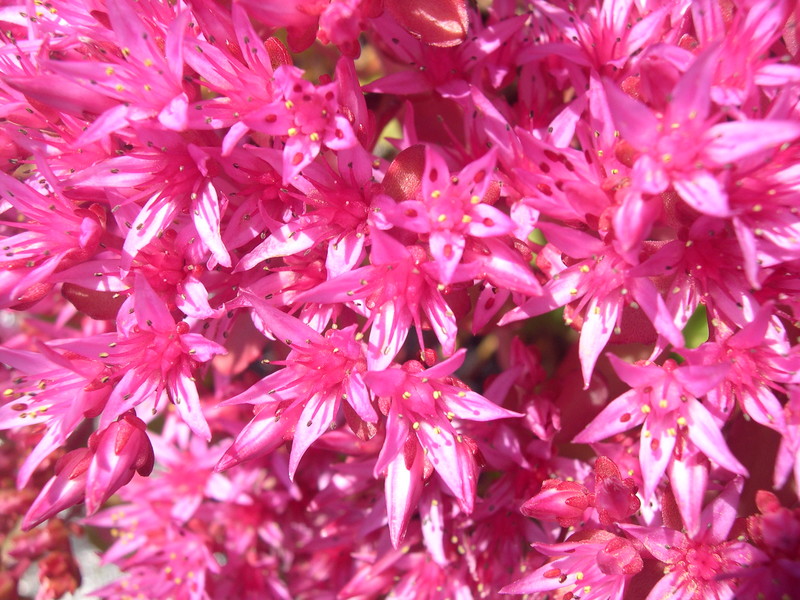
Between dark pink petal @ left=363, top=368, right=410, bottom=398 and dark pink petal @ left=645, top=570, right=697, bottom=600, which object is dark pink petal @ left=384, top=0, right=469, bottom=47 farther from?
dark pink petal @ left=645, top=570, right=697, bottom=600

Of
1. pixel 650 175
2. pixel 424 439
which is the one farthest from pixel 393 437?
pixel 650 175

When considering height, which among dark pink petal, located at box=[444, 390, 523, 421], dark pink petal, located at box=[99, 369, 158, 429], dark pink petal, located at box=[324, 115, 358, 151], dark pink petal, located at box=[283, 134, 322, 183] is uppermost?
dark pink petal, located at box=[324, 115, 358, 151]

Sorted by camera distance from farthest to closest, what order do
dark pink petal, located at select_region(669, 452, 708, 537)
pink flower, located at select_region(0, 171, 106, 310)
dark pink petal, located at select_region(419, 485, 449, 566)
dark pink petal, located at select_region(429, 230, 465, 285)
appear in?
dark pink petal, located at select_region(419, 485, 449, 566) → pink flower, located at select_region(0, 171, 106, 310) → dark pink petal, located at select_region(669, 452, 708, 537) → dark pink petal, located at select_region(429, 230, 465, 285)

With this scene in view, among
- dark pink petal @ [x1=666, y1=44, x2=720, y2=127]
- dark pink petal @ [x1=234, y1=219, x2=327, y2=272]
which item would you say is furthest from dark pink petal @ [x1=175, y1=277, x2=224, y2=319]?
dark pink petal @ [x1=666, y1=44, x2=720, y2=127]

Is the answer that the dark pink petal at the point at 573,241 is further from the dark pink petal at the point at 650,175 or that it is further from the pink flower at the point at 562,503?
the pink flower at the point at 562,503

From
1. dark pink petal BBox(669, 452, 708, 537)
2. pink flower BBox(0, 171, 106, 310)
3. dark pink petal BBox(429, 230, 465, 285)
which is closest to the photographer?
dark pink petal BBox(429, 230, 465, 285)

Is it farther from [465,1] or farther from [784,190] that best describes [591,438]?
[465,1]

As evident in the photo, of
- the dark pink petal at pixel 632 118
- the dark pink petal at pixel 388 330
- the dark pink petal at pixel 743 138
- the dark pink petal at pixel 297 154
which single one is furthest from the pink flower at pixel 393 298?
the dark pink petal at pixel 743 138

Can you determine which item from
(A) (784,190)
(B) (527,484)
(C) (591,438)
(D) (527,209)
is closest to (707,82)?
(A) (784,190)
